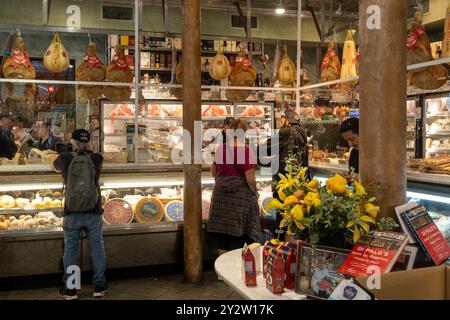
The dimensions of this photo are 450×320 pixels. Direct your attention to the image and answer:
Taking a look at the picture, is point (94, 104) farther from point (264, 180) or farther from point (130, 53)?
point (264, 180)

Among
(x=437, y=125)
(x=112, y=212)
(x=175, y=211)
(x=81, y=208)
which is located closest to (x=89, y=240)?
(x=81, y=208)

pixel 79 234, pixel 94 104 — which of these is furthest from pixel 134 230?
pixel 94 104

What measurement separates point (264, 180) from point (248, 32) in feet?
6.42

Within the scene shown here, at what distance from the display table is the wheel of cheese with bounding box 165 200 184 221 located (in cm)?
290

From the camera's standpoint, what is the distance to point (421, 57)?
14.3 ft

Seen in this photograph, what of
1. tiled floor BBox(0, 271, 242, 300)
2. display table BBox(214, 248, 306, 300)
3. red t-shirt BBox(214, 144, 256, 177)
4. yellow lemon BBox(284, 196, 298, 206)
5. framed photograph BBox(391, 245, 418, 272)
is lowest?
tiled floor BBox(0, 271, 242, 300)

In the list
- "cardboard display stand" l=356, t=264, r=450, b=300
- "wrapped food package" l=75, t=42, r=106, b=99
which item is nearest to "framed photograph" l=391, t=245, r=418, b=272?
"cardboard display stand" l=356, t=264, r=450, b=300

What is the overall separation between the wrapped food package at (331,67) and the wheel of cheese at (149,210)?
8.39 feet

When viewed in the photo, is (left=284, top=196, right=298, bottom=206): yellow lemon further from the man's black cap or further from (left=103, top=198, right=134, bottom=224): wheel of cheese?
(left=103, top=198, right=134, bottom=224): wheel of cheese

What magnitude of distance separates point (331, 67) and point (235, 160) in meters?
1.79

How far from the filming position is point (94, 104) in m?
9.35

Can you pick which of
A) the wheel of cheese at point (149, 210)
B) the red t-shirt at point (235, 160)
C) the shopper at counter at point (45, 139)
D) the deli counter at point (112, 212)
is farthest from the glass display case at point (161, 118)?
the red t-shirt at point (235, 160)

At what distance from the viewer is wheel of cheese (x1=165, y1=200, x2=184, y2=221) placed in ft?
19.2
